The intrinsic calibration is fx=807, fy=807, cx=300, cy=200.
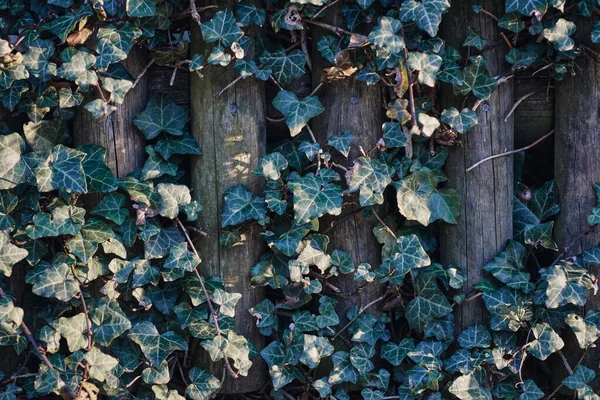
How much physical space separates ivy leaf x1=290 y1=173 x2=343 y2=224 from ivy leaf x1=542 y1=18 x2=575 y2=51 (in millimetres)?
867

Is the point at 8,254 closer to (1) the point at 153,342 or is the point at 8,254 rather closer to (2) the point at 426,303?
(1) the point at 153,342

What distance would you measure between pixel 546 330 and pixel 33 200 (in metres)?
1.81

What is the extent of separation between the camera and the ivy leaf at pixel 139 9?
2627mm

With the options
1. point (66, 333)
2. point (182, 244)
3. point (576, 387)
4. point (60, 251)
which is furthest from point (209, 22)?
point (576, 387)

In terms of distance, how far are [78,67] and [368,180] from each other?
1.03m

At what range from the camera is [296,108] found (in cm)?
274

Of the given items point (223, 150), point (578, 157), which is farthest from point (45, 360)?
point (578, 157)

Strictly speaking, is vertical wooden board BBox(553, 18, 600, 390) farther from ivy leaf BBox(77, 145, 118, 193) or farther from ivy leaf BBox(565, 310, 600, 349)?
ivy leaf BBox(77, 145, 118, 193)

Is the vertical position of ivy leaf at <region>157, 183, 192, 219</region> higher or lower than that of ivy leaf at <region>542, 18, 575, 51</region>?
lower

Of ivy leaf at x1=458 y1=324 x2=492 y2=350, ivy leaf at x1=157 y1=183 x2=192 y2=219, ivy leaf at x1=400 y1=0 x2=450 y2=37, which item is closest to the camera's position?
ivy leaf at x1=400 y1=0 x2=450 y2=37

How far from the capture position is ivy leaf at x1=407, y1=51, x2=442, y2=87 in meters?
2.68

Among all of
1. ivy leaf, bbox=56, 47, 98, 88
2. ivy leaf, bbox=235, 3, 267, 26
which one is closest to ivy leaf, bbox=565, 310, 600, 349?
ivy leaf, bbox=235, 3, 267, 26

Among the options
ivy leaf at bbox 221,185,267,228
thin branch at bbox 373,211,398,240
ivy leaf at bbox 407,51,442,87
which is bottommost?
thin branch at bbox 373,211,398,240

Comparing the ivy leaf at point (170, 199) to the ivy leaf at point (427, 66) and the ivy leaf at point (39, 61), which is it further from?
the ivy leaf at point (427, 66)
